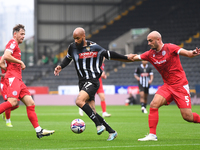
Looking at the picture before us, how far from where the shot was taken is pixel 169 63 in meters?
7.11

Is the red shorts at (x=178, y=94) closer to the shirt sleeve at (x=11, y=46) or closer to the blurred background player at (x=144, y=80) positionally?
the shirt sleeve at (x=11, y=46)

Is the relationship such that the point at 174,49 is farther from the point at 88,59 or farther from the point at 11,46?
the point at 11,46

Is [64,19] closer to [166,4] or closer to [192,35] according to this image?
[166,4]

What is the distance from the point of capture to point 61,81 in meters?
30.3

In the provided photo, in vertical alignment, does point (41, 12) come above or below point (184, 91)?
above

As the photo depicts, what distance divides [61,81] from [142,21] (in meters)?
9.87

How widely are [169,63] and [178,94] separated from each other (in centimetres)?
61

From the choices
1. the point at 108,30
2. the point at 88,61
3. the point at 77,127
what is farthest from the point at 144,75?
the point at 108,30

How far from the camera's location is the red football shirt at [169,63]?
23.1 ft

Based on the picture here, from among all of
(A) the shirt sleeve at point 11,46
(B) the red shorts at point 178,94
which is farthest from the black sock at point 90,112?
(A) the shirt sleeve at point 11,46

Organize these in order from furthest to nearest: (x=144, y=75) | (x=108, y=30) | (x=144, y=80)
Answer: (x=108, y=30)
(x=144, y=75)
(x=144, y=80)

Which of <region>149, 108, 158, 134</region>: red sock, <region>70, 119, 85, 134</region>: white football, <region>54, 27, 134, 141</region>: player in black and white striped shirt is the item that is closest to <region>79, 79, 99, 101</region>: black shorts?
<region>54, 27, 134, 141</region>: player in black and white striped shirt

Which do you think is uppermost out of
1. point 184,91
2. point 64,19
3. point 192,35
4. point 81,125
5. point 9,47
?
point 64,19

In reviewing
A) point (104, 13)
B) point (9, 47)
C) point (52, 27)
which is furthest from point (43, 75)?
point (9, 47)
